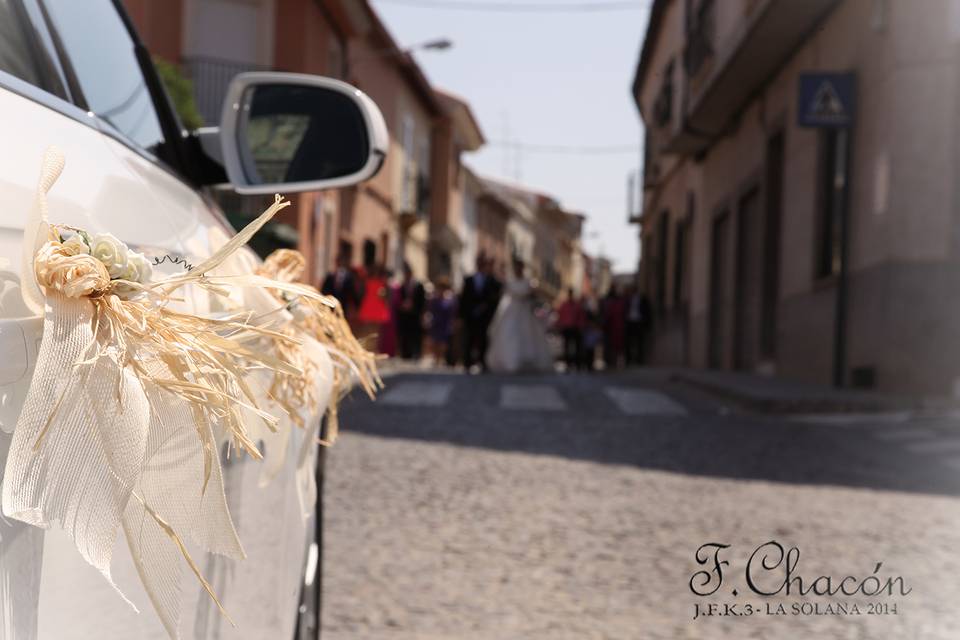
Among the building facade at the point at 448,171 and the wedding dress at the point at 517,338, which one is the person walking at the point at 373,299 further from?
the building facade at the point at 448,171

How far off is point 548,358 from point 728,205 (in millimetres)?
3776

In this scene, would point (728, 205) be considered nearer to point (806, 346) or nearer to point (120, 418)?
point (806, 346)

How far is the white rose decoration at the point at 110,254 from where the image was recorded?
0.90 m

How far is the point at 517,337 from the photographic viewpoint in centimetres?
1909

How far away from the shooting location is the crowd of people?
1744 cm

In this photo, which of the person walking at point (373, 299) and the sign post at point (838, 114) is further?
the person walking at point (373, 299)

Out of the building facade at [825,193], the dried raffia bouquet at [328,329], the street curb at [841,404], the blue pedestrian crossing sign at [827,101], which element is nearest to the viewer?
the dried raffia bouquet at [328,329]

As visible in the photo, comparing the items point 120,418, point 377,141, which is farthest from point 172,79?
point 120,418

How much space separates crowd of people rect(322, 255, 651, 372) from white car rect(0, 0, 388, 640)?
A: 12.9 meters

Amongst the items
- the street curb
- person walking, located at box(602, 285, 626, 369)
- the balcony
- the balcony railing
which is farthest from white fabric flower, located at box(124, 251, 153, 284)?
person walking, located at box(602, 285, 626, 369)

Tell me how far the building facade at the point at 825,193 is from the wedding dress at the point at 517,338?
2.84 m

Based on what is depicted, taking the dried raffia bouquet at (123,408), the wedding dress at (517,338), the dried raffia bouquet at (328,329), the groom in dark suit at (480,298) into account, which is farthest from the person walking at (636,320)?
the dried raffia bouquet at (123,408)

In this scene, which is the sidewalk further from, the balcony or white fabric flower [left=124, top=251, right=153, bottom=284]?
white fabric flower [left=124, top=251, right=153, bottom=284]

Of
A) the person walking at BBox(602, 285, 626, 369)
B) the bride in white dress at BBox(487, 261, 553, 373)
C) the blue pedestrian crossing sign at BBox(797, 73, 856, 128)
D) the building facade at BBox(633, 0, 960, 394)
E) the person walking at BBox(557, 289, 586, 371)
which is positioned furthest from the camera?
the person walking at BBox(602, 285, 626, 369)
